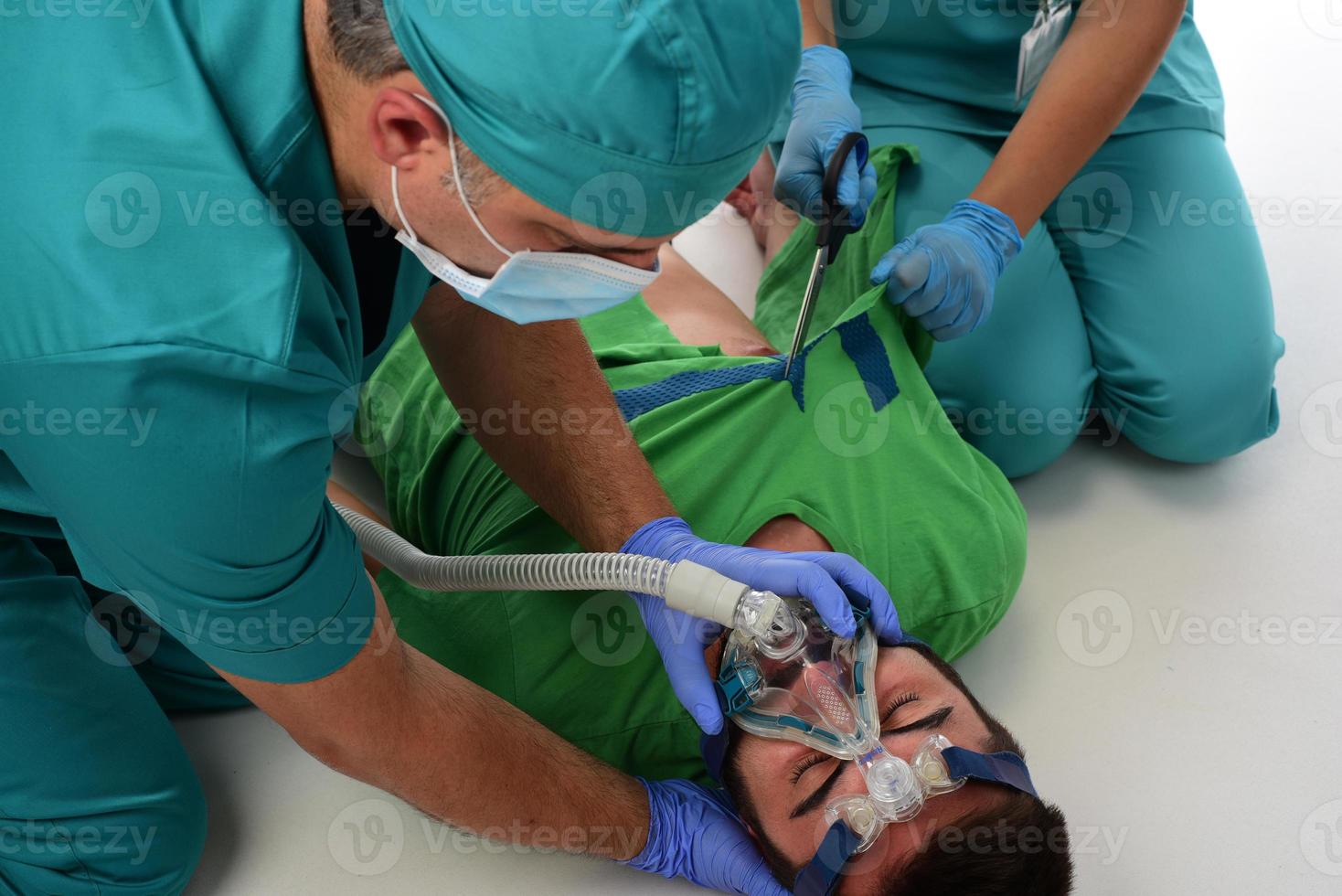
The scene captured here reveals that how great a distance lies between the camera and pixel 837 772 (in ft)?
4.65

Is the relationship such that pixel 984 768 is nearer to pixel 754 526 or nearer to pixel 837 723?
pixel 837 723

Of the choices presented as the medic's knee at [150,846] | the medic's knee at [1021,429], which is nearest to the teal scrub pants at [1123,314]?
the medic's knee at [1021,429]

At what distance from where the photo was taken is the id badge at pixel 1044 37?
2.03m

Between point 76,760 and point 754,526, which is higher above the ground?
point 754,526

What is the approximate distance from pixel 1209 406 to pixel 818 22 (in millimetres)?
1060

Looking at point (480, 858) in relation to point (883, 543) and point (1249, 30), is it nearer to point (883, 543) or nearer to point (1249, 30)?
point (883, 543)

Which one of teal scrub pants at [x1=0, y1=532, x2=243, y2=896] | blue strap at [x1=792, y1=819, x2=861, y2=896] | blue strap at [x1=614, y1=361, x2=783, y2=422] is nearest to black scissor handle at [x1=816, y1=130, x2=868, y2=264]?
blue strap at [x1=614, y1=361, x2=783, y2=422]

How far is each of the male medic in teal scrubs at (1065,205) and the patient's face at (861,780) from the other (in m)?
0.70

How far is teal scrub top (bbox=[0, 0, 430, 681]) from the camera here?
1018 mm

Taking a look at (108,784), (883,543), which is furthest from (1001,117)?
(108,784)

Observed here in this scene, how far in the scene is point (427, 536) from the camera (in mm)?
Answer: 1883

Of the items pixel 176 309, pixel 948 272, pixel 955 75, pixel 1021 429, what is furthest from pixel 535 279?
pixel 955 75

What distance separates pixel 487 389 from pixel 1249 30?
2857 millimetres

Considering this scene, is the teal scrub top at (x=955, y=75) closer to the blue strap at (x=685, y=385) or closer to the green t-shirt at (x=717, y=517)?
the green t-shirt at (x=717, y=517)
